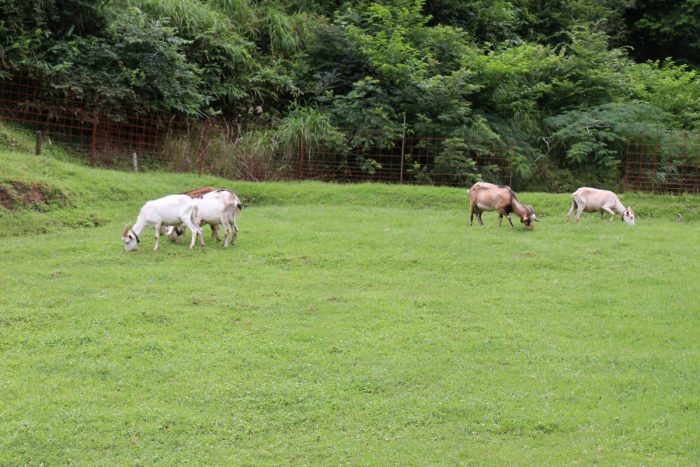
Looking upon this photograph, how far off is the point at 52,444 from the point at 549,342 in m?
5.29

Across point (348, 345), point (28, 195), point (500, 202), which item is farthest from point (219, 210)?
point (500, 202)

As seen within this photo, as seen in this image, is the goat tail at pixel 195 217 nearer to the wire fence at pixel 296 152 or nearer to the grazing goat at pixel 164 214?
the grazing goat at pixel 164 214

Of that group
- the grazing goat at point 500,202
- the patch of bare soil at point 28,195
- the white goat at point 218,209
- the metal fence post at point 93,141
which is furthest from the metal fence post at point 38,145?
the grazing goat at point 500,202

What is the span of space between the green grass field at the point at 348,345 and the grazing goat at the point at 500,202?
576mm

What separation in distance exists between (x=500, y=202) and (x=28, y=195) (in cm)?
933

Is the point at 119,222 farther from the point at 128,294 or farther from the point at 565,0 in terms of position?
the point at 565,0

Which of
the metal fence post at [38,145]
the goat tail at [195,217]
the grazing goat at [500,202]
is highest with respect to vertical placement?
the metal fence post at [38,145]

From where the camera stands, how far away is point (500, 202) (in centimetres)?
1522

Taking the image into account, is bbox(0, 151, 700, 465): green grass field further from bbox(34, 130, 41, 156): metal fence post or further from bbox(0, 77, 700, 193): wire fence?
bbox(0, 77, 700, 193): wire fence

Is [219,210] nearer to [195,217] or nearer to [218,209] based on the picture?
[218,209]

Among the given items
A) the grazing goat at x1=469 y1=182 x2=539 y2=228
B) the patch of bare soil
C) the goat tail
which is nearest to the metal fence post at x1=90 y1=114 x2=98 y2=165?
the patch of bare soil

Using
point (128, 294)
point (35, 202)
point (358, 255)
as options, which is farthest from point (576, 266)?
point (35, 202)

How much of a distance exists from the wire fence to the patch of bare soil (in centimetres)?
467

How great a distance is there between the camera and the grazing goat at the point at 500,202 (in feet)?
49.7
